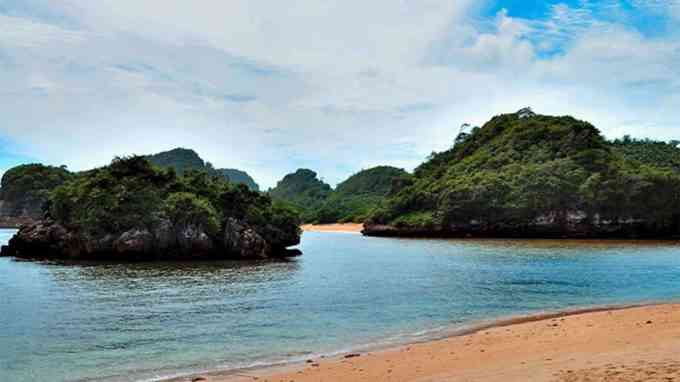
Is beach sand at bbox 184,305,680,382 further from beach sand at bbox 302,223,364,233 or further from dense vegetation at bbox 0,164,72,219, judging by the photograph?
dense vegetation at bbox 0,164,72,219

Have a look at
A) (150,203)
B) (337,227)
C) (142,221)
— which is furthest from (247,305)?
(337,227)

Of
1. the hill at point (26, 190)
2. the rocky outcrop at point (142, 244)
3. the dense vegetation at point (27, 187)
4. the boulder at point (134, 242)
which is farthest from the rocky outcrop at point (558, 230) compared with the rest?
the hill at point (26, 190)

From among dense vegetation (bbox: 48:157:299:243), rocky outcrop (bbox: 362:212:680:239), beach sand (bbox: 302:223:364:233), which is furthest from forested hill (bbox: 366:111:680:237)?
dense vegetation (bbox: 48:157:299:243)

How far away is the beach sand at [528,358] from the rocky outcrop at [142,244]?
129 ft

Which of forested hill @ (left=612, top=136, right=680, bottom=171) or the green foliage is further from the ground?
forested hill @ (left=612, top=136, right=680, bottom=171)

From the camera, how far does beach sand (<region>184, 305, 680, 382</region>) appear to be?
36.0 feet

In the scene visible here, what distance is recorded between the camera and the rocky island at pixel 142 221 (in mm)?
51594

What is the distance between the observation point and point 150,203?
53.1m

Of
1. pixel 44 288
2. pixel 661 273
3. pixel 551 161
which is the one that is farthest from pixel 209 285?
pixel 551 161

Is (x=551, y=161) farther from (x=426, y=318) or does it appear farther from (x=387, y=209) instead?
(x=426, y=318)

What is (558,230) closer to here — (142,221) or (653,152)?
(653,152)

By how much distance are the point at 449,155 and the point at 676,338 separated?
472 feet

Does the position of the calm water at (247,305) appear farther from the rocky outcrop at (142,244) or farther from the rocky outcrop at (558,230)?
the rocky outcrop at (558,230)

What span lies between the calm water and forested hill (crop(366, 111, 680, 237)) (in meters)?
55.0
